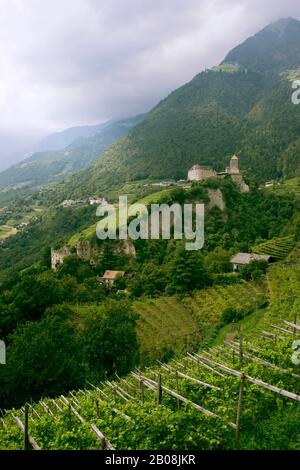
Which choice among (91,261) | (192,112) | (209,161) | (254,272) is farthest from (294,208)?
(192,112)

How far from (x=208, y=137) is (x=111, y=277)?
10014cm

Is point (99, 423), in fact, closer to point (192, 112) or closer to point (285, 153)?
point (285, 153)

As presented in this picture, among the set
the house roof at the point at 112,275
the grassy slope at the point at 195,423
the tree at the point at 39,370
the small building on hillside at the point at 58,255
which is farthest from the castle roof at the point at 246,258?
the grassy slope at the point at 195,423

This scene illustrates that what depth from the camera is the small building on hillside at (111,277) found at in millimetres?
48125

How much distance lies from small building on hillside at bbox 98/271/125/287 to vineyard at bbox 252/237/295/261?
662 inches

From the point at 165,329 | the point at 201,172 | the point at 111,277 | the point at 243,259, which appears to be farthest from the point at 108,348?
the point at 201,172

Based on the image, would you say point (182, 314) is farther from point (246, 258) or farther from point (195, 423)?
point (195, 423)

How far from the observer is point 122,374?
22.2 meters

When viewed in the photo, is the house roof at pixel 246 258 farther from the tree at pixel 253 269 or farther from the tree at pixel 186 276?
the tree at pixel 186 276

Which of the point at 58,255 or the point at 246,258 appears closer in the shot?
the point at 246,258

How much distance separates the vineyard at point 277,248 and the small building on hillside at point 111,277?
16.8 metres

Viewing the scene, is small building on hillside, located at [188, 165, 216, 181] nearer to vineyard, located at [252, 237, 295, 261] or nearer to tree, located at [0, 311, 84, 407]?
vineyard, located at [252, 237, 295, 261]

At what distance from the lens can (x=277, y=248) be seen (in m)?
47.6

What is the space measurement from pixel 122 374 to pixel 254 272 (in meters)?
21.4
